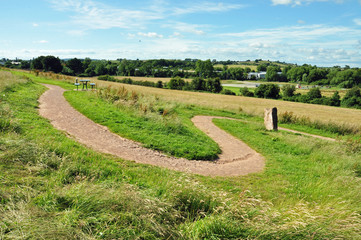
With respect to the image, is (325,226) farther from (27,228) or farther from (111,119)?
(111,119)

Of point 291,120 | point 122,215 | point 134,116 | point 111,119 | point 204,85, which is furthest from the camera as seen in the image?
point 204,85

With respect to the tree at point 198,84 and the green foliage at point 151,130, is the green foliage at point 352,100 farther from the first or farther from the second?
the green foliage at point 151,130

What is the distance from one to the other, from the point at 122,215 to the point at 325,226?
10.4ft

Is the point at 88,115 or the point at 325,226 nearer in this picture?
the point at 325,226

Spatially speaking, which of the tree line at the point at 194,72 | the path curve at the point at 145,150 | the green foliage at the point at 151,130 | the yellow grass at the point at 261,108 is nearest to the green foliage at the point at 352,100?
the yellow grass at the point at 261,108

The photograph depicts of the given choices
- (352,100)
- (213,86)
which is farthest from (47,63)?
(352,100)

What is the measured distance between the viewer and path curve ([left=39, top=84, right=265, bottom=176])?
8.26 metres

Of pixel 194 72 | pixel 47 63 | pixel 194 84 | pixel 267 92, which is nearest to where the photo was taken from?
pixel 47 63

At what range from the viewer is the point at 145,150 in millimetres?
9008

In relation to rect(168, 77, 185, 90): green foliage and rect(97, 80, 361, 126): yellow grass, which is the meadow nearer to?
rect(97, 80, 361, 126): yellow grass

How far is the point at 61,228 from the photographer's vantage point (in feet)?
10.4

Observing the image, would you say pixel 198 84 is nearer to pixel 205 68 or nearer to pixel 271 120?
pixel 205 68

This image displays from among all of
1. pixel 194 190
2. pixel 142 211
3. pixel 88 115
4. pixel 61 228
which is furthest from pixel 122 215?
pixel 88 115

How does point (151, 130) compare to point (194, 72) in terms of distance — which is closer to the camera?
point (151, 130)
